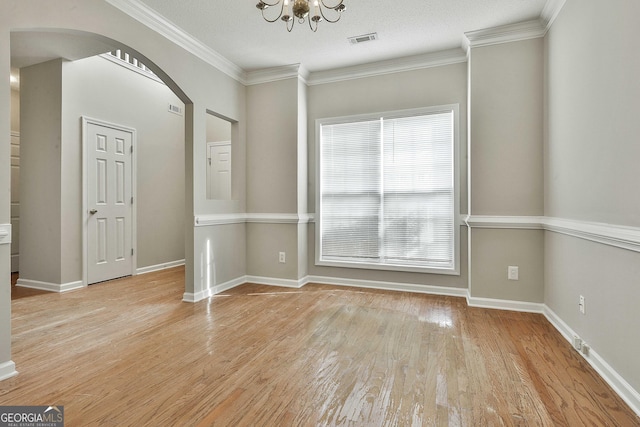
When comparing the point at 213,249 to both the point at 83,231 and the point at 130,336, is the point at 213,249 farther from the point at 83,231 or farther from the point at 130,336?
the point at 83,231

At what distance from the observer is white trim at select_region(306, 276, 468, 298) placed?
361 centimetres

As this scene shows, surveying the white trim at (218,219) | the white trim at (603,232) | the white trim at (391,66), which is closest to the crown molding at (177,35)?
the white trim at (391,66)

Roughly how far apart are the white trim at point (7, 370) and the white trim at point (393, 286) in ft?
9.31

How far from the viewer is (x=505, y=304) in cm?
313

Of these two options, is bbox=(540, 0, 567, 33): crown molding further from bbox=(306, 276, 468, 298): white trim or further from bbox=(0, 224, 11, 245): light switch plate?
bbox=(0, 224, 11, 245): light switch plate

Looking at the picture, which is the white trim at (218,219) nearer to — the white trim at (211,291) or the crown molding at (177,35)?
the white trim at (211,291)

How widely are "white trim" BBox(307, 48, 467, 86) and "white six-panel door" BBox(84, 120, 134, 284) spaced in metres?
2.79

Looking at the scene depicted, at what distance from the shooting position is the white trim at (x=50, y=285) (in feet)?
12.5

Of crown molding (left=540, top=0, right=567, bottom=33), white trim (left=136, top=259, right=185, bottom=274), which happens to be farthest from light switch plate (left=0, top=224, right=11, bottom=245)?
crown molding (left=540, top=0, right=567, bottom=33)

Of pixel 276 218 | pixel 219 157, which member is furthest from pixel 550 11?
pixel 219 157

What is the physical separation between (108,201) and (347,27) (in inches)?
147

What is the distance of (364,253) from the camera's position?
4.00 meters

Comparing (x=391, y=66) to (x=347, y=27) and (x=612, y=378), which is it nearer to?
(x=347, y=27)

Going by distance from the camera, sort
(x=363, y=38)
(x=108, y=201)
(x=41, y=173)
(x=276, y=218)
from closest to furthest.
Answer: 1. (x=363, y=38)
2. (x=41, y=173)
3. (x=276, y=218)
4. (x=108, y=201)
